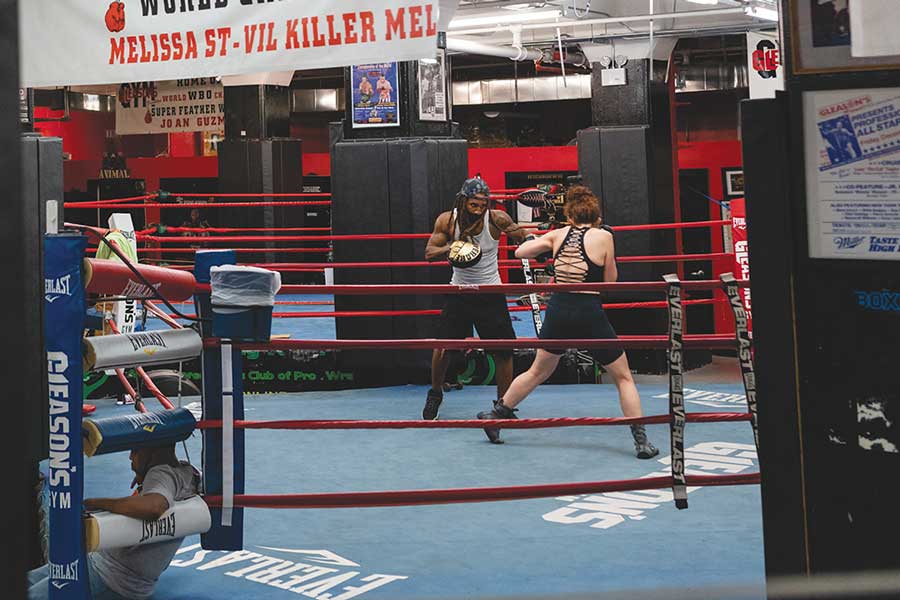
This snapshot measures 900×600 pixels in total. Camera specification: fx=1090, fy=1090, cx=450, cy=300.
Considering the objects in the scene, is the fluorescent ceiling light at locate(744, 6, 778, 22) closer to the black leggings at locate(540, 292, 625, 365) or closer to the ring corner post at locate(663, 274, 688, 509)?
the black leggings at locate(540, 292, 625, 365)

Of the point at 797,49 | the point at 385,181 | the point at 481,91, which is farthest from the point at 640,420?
the point at 481,91

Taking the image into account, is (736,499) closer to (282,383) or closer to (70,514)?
(70,514)

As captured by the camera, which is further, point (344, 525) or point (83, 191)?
point (83, 191)

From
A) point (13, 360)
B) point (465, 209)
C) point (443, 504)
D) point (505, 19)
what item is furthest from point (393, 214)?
point (13, 360)

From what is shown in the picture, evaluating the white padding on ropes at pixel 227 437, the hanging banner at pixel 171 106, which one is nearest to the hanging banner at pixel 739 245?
the white padding on ropes at pixel 227 437

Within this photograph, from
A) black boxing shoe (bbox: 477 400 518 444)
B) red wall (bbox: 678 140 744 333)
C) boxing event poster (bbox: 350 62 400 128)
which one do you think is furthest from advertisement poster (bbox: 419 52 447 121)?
red wall (bbox: 678 140 744 333)

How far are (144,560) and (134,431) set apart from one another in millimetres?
441

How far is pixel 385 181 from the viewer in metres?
8.32

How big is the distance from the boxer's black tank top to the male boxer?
875 mm

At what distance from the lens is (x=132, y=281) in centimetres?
341

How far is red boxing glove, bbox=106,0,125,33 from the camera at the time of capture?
4.20m

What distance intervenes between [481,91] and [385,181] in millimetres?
11183

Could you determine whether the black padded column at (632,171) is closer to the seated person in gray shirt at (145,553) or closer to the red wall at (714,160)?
the red wall at (714,160)

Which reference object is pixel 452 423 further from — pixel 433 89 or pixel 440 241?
pixel 433 89
